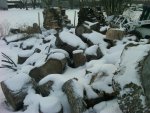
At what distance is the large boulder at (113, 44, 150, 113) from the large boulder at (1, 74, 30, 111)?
2.41 metres

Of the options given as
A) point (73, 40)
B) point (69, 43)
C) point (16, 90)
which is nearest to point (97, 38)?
point (73, 40)

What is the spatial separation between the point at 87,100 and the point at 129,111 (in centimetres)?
132

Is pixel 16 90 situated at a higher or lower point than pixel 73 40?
lower

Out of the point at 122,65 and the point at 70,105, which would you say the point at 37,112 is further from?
the point at 122,65

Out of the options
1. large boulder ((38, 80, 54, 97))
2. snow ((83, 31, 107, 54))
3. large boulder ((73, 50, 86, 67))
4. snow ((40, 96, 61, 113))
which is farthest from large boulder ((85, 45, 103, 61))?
snow ((40, 96, 61, 113))

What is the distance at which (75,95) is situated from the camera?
7422 millimetres

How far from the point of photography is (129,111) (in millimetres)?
6609

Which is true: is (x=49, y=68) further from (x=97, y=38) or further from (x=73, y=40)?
(x=97, y=38)

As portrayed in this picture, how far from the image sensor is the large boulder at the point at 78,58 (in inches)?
387

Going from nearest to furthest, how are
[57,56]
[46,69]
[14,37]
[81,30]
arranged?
[46,69], [57,56], [81,30], [14,37]

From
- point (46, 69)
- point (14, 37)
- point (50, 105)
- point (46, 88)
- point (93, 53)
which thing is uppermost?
point (93, 53)

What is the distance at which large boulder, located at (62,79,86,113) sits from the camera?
7336 mm

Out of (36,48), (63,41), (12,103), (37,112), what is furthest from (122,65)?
(36,48)

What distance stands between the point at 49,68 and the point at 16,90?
129 cm
